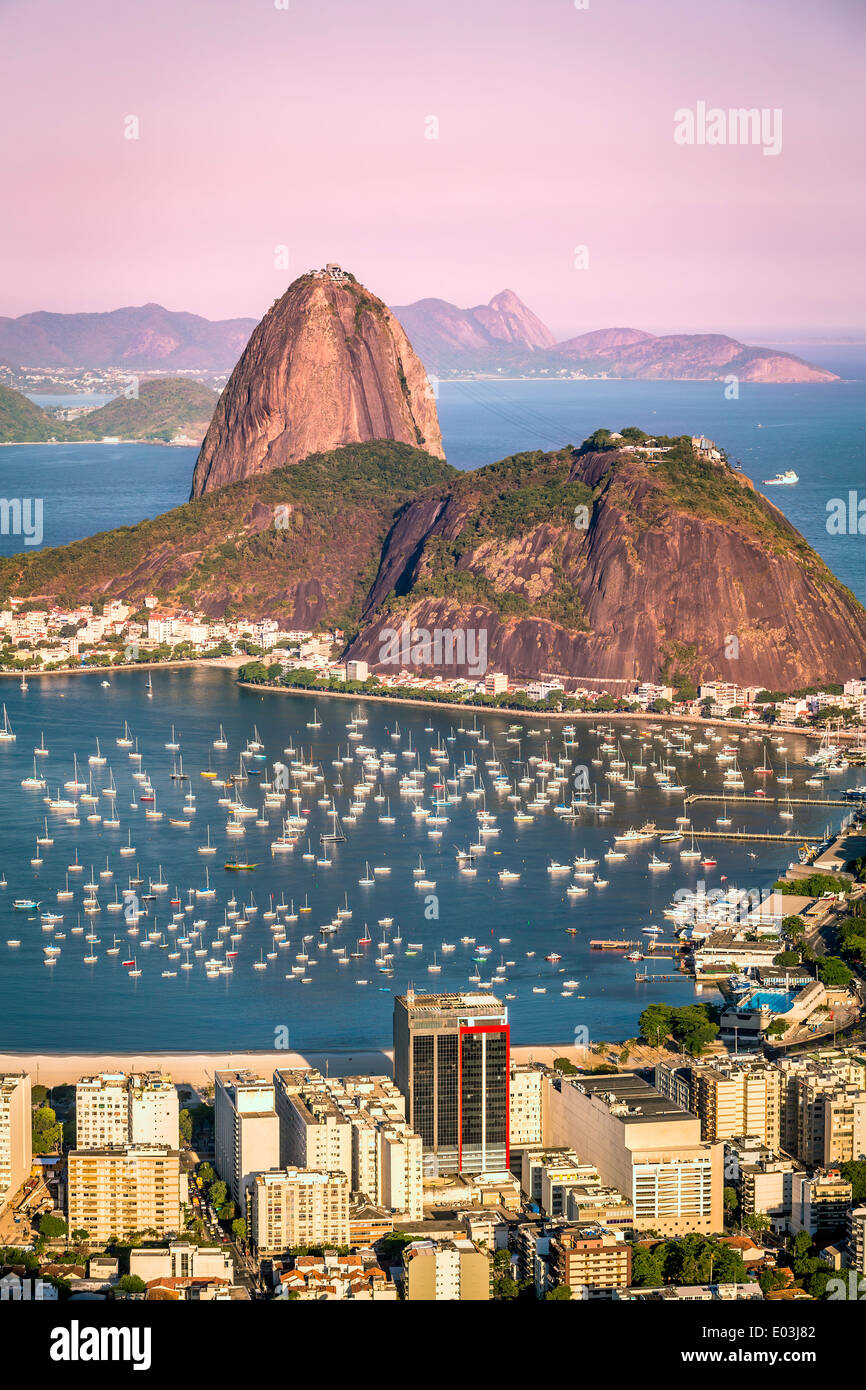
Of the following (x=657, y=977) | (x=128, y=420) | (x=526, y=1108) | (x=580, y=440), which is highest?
(x=128, y=420)

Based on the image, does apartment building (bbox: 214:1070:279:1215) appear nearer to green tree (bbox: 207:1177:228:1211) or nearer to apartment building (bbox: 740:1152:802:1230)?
green tree (bbox: 207:1177:228:1211)

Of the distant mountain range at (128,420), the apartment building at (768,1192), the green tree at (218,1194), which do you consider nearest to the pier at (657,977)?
the apartment building at (768,1192)

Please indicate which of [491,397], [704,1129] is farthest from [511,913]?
[491,397]

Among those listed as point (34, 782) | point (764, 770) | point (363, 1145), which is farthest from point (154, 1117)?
point (764, 770)

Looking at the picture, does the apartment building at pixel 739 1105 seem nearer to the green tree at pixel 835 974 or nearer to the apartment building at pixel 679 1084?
the apartment building at pixel 679 1084

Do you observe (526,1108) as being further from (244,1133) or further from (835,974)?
(835,974)
